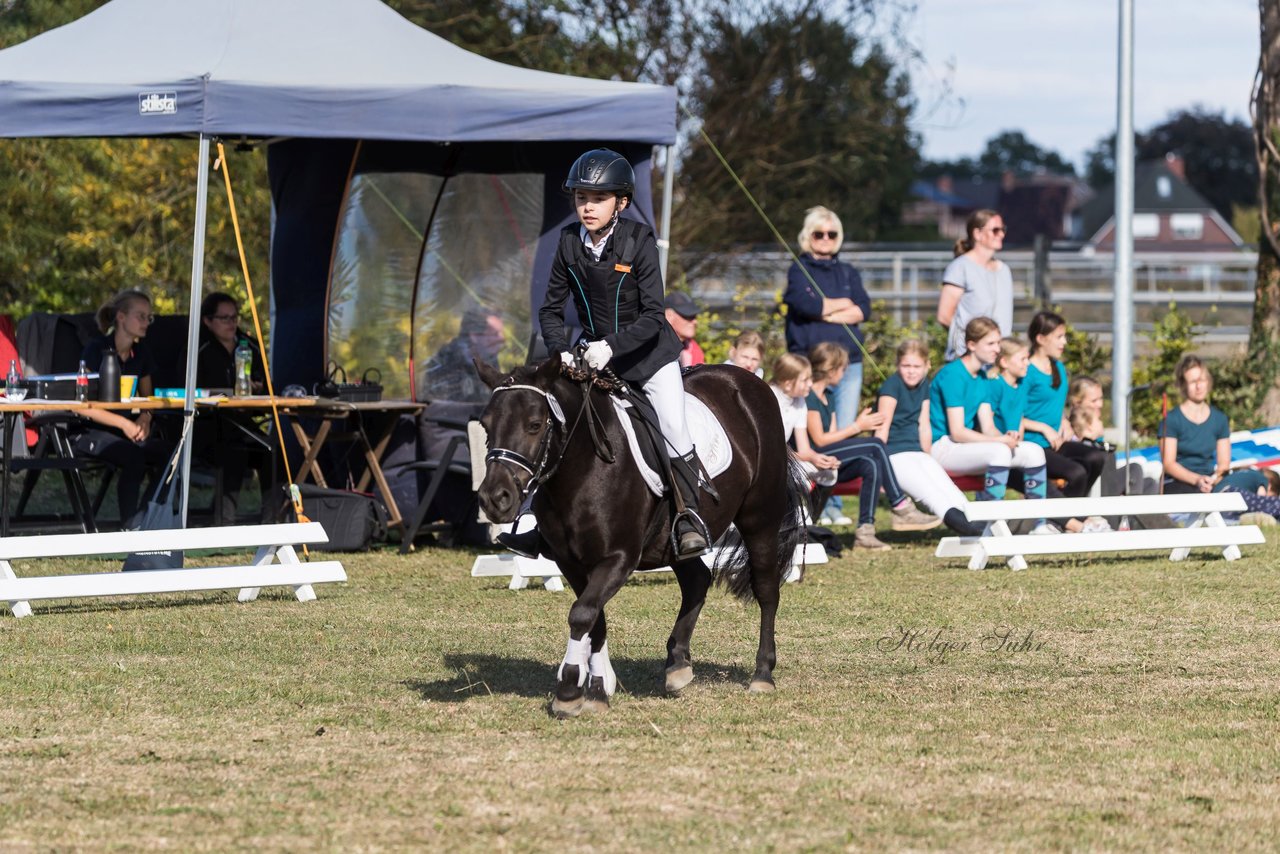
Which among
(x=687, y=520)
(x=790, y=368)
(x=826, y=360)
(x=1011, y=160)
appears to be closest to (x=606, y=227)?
(x=687, y=520)

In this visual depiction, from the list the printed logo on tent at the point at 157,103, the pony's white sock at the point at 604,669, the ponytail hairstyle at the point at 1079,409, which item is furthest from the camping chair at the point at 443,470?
the pony's white sock at the point at 604,669

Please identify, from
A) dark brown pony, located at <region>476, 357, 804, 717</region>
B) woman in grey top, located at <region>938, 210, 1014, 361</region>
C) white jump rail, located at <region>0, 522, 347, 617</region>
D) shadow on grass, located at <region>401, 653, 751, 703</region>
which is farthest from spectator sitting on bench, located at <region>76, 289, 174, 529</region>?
woman in grey top, located at <region>938, 210, 1014, 361</region>

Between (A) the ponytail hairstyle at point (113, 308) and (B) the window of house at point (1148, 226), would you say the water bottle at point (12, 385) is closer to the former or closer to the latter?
(A) the ponytail hairstyle at point (113, 308)

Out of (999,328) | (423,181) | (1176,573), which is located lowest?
(1176,573)

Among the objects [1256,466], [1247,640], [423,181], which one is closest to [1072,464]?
[1256,466]

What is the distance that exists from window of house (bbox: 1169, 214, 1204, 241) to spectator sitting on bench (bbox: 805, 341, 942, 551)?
10294cm

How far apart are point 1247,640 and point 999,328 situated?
438cm

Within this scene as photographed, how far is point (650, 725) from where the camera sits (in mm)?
6121

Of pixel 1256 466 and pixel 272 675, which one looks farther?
pixel 1256 466

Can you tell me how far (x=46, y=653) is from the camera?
25.1 ft

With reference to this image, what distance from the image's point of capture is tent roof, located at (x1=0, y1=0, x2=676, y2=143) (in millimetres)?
10070

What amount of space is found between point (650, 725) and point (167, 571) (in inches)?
144

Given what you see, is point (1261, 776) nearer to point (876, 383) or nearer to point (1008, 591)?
point (1008, 591)

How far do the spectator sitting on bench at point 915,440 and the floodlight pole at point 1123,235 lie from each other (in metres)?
4.65
